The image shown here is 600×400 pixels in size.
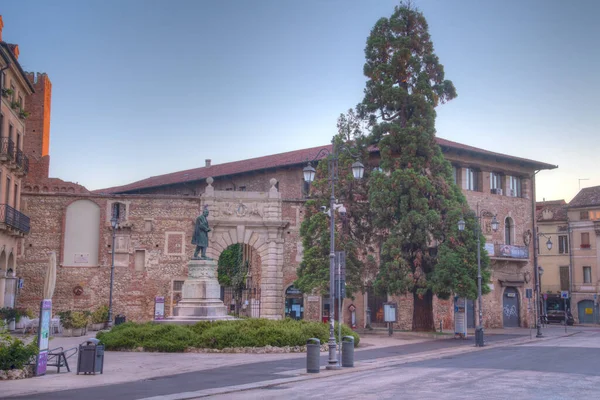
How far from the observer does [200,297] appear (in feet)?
92.7

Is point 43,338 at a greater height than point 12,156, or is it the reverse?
point 12,156

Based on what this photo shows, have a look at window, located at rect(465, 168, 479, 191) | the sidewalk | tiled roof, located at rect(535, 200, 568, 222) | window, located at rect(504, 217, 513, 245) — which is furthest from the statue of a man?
tiled roof, located at rect(535, 200, 568, 222)

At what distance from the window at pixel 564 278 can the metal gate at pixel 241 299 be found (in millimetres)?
32032

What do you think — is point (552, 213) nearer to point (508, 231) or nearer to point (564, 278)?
point (564, 278)

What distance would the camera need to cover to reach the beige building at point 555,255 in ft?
217

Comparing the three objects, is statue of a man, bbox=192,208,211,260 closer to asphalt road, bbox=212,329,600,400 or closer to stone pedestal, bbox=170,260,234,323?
stone pedestal, bbox=170,260,234,323

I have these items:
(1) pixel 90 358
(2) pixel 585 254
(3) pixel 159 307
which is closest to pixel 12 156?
(3) pixel 159 307

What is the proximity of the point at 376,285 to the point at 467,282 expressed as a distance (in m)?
4.53

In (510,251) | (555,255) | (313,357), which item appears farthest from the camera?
(555,255)

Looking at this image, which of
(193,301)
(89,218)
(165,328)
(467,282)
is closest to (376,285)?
(467,282)

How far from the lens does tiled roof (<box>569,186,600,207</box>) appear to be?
2534 inches

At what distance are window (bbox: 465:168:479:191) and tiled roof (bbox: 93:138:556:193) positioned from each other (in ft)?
4.98

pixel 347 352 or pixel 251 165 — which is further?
pixel 251 165

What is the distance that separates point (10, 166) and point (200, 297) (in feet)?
50.7
